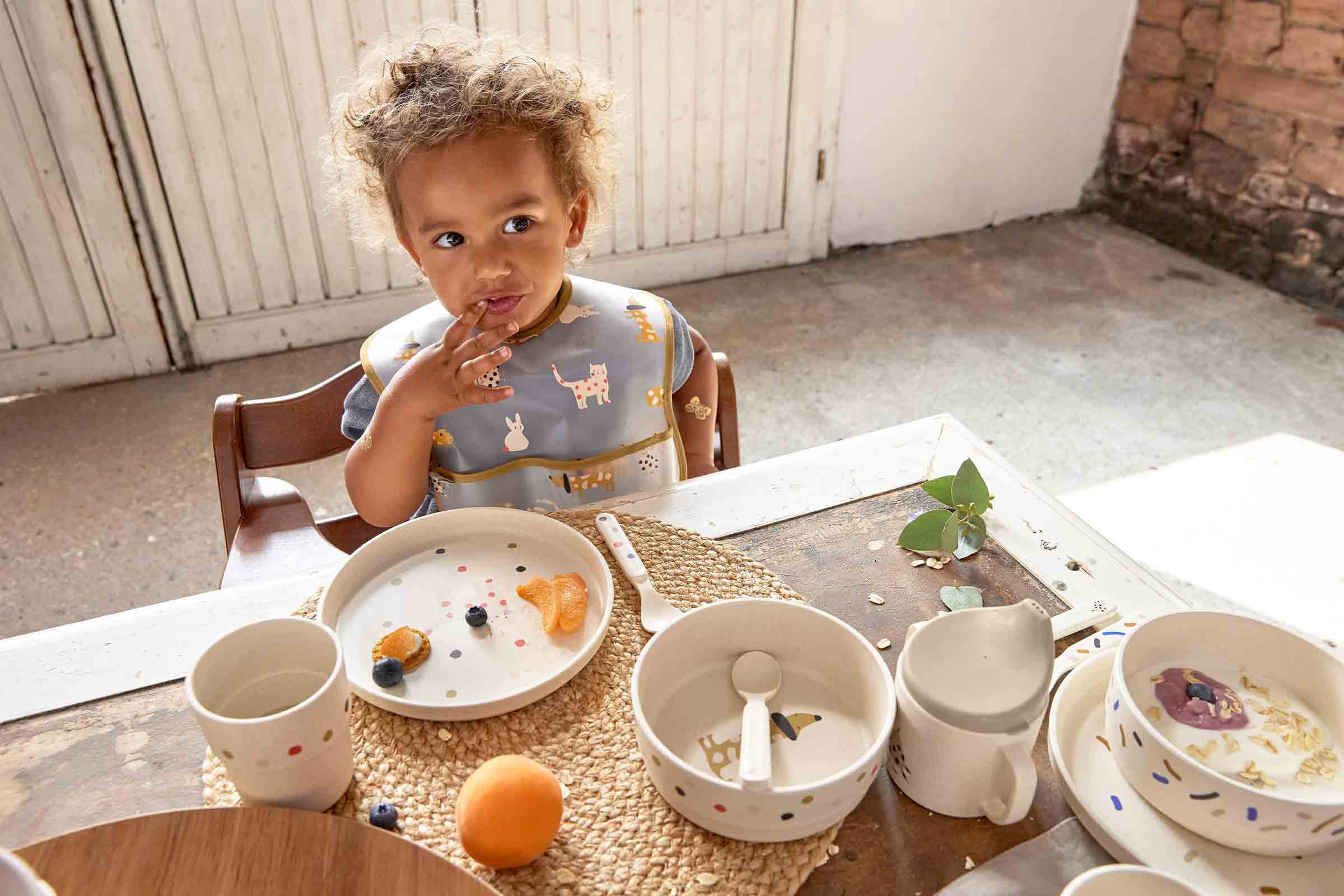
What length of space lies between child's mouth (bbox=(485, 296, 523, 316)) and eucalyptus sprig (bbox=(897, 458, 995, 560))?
45 centimetres

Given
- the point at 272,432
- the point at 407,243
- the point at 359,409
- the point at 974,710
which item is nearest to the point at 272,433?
the point at 272,432

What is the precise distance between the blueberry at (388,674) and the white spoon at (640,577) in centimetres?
19

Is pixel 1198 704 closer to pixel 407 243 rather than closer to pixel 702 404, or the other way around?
pixel 702 404

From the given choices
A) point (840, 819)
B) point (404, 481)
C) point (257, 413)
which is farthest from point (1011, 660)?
point (257, 413)

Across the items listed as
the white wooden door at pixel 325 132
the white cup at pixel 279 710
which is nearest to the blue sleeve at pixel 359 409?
the white cup at pixel 279 710

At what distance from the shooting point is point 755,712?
64cm

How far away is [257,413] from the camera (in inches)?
43.4

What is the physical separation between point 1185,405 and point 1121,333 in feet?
1.37

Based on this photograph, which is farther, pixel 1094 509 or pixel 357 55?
pixel 357 55

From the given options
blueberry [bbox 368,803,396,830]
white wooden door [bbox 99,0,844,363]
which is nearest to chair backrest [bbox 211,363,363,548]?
blueberry [bbox 368,803,396,830]

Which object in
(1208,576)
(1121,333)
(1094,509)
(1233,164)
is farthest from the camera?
(1233,164)

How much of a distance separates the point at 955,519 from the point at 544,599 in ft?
1.22

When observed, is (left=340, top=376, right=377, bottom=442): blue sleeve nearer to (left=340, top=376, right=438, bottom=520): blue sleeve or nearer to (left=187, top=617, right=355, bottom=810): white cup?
(left=340, top=376, right=438, bottom=520): blue sleeve

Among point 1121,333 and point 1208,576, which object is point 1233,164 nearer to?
point 1121,333
